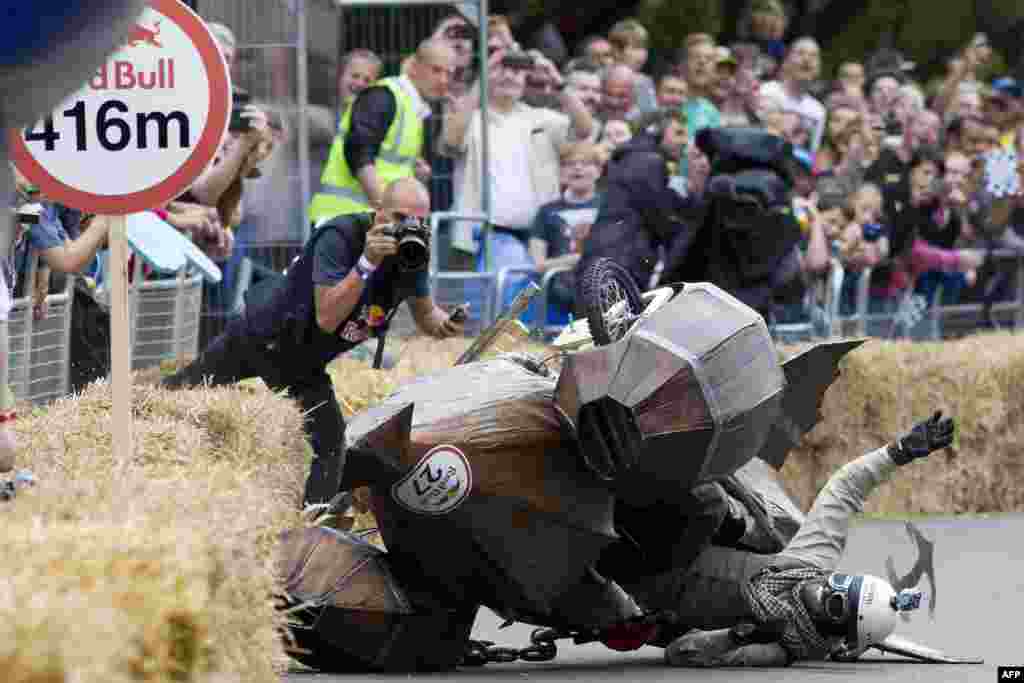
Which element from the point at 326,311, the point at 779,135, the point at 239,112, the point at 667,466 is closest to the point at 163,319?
the point at 239,112

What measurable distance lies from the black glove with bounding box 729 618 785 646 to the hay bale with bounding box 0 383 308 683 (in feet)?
7.33

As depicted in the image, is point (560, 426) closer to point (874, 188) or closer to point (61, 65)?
point (61, 65)

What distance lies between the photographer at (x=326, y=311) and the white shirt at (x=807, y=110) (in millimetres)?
9388

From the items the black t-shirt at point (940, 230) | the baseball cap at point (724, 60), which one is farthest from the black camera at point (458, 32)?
the black t-shirt at point (940, 230)

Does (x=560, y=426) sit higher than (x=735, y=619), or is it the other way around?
(x=560, y=426)

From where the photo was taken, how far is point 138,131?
878 cm

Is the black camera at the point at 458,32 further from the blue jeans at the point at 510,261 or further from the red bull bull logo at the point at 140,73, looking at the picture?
the red bull bull logo at the point at 140,73

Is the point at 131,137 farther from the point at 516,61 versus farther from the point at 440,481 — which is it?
the point at 516,61

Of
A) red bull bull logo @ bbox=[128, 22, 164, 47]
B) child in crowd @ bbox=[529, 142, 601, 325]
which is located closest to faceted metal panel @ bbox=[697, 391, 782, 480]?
red bull bull logo @ bbox=[128, 22, 164, 47]

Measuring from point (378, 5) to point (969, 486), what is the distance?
4.98 m

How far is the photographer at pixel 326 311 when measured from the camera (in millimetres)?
11000

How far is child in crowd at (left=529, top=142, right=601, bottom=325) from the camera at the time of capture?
56.3 feet

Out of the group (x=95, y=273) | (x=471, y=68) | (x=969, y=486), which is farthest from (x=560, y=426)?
(x=471, y=68)

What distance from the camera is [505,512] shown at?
888 cm
